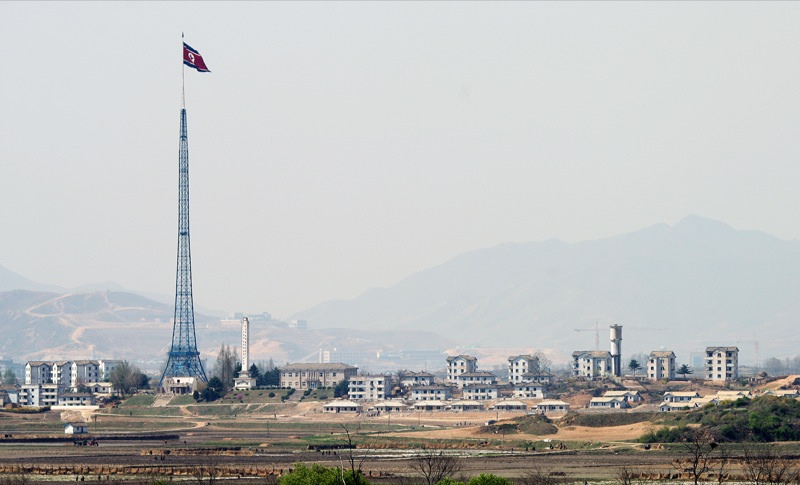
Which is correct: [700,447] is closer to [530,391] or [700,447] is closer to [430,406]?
[430,406]

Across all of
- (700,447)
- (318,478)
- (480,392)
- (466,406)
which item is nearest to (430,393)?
(480,392)

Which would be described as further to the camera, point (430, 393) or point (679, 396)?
point (430, 393)

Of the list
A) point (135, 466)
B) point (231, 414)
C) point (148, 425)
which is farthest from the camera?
point (231, 414)

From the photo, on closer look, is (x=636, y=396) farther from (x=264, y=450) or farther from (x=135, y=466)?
(x=135, y=466)

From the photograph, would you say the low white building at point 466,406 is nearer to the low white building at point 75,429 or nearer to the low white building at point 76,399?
the low white building at point 75,429

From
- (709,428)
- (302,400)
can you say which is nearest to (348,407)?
(302,400)
